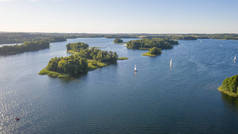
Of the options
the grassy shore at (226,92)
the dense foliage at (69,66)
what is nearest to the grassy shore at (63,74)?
the dense foliage at (69,66)

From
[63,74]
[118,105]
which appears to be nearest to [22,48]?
[63,74]

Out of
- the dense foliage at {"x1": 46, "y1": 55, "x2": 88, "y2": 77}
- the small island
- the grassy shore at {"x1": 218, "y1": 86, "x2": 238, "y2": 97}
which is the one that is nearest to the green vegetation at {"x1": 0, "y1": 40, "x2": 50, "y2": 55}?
the dense foliage at {"x1": 46, "y1": 55, "x2": 88, "y2": 77}

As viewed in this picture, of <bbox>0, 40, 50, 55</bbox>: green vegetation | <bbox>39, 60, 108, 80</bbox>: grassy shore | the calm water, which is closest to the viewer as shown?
the calm water

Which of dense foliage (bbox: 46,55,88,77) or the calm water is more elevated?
dense foliage (bbox: 46,55,88,77)

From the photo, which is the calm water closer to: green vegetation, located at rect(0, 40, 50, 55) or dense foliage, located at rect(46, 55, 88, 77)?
dense foliage, located at rect(46, 55, 88, 77)

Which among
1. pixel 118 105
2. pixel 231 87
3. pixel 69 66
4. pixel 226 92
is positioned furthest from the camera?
pixel 69 66

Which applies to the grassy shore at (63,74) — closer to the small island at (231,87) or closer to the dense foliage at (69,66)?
the dense foliage at (69,66)

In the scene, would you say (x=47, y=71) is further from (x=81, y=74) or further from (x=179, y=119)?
(x=179, y=119)

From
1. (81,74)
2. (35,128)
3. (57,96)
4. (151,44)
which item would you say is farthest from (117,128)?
(151,44)

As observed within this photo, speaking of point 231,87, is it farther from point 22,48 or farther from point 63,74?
point 22,48
